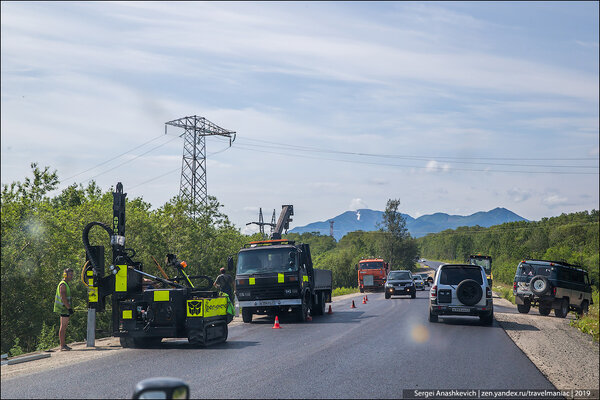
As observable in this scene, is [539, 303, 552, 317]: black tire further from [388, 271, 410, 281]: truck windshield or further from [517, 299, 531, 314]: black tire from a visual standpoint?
[388, 271, 410, 281]: truck windshield

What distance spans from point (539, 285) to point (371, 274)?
102 ft

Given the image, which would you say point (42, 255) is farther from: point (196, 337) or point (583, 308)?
point (583, 308)

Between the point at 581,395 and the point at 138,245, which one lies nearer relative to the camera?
the point at 581,395

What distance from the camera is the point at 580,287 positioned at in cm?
2616

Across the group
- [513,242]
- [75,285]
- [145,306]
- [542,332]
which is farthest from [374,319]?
[513,242]

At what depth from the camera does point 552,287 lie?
24828 millimetres

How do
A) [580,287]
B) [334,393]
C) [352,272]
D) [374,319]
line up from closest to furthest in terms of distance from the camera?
[334,393]
[374,319]
[580,287]
[352,272]

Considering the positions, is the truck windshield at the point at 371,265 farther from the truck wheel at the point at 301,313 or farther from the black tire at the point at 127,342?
the black tire at the point at 127,342

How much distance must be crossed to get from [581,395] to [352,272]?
104m

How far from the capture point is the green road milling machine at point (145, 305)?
1355 cm

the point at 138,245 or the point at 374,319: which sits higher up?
the point at 138,245

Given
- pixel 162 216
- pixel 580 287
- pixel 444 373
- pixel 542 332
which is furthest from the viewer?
pixel 162 216

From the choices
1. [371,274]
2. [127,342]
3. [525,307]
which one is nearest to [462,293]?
[525,307]

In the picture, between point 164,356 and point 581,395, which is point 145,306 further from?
point 581,395
